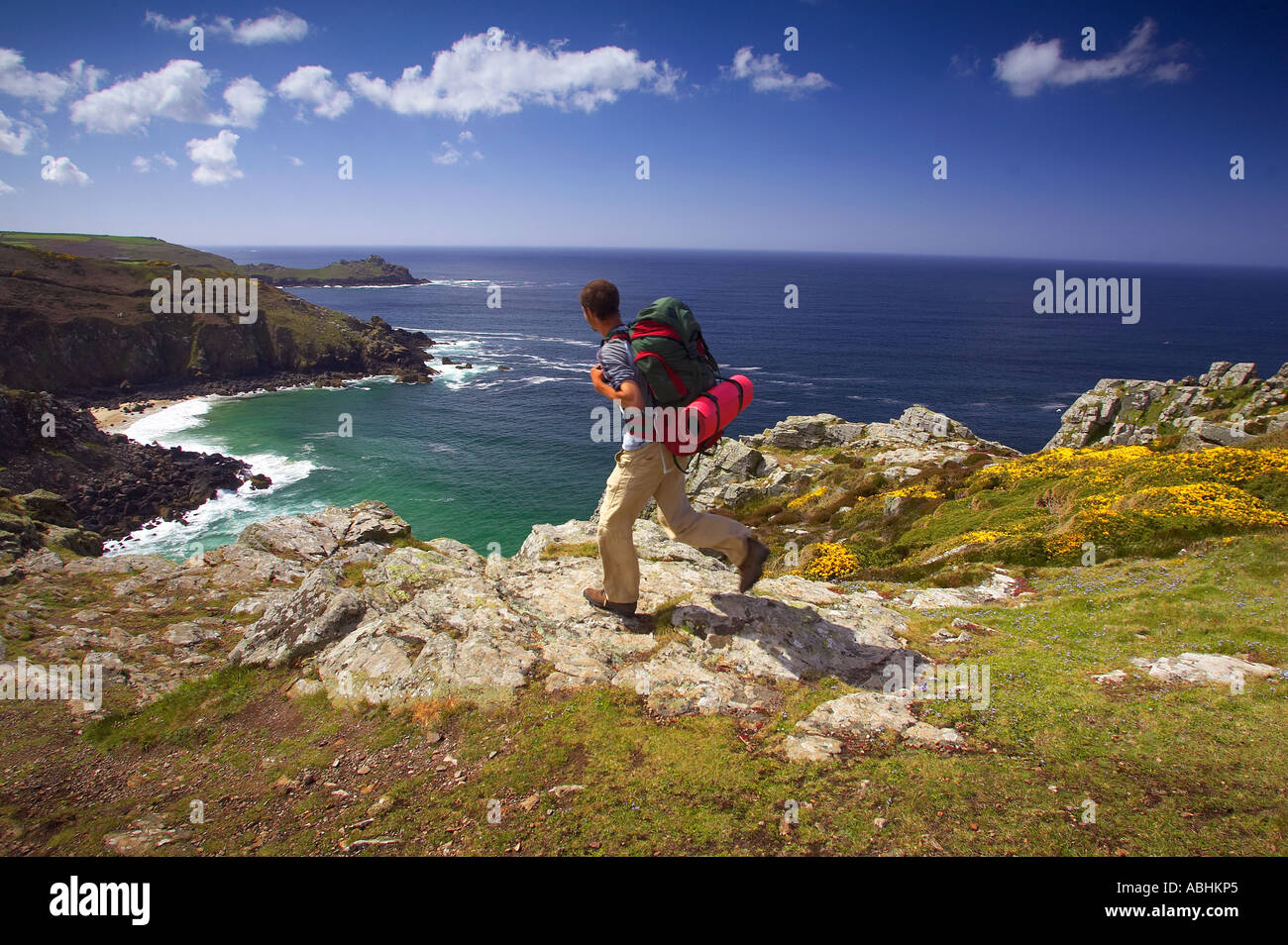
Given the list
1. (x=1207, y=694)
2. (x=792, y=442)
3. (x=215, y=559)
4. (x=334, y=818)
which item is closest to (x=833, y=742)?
(x=1207, y=694)

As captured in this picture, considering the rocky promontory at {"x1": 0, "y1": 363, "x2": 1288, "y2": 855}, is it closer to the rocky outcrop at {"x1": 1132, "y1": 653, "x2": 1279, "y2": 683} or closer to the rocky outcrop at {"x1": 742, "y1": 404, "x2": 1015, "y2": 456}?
the rocky outcrop at {"x1": 1132, "y1": 653, "x2": 1279, "y2": 683}

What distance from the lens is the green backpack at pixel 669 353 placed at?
7.35 m

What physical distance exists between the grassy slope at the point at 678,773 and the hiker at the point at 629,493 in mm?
2084

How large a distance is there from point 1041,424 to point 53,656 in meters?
101

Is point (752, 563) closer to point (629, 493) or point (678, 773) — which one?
point (629, 493)

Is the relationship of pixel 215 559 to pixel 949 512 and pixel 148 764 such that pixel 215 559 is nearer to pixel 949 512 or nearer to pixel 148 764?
pixel 148 764

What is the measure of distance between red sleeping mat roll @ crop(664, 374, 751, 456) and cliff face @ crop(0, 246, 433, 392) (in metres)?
111

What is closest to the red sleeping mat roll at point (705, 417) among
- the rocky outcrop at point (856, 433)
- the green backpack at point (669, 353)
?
the green backpack at point (669, 353)

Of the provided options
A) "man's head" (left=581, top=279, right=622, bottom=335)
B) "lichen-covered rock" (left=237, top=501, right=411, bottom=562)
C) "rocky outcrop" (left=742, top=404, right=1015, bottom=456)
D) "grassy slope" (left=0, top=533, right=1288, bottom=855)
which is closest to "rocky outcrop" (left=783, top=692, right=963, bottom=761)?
"grassy slope" (left=0, top=533, right=1288, bottom=855)

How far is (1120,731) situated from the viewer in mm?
6609

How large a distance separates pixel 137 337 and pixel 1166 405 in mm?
150351

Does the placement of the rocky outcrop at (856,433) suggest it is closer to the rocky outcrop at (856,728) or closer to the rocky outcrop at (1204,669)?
the rocky outcrop at (1204,669)

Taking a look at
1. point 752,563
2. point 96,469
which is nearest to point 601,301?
point 752,563

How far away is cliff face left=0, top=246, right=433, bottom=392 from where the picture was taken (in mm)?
96562
